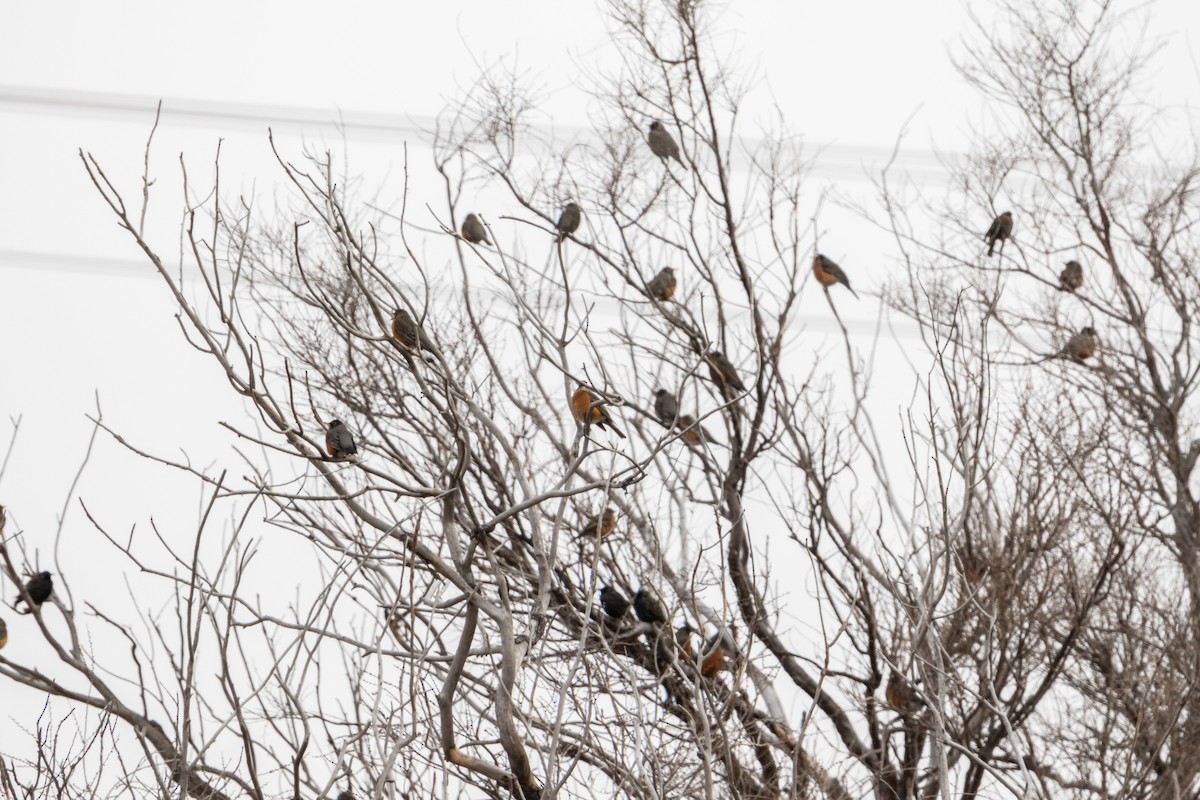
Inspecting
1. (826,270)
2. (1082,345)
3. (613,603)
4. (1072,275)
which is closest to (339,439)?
(613,603)

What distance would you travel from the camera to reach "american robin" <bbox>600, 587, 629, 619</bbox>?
7.03 metres

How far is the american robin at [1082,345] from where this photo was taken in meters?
9.29

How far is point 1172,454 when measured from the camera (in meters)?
9.06

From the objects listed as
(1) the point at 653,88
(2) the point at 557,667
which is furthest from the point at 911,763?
(1) the point at 653,88

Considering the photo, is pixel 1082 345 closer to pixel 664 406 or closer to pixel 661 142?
pixel 664 406

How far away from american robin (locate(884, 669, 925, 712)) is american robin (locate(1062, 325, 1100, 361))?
10.5ft

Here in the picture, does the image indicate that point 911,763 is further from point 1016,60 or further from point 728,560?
point 1016,60

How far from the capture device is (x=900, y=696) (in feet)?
24.2

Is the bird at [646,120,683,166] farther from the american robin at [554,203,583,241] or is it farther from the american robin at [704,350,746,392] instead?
the american robin at [704,350,746,392]

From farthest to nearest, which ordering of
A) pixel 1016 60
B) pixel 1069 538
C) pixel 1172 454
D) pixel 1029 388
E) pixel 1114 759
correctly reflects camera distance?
pixel 1016 60
pixel 1172 454
pixel 1029 388
pixel 1069 538
pixel 1114 759

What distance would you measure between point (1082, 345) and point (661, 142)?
3.55 m

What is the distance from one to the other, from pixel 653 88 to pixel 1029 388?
10.3 feet

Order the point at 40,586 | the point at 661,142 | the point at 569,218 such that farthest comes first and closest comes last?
the point at 661,142 < the point at 569,218 < the point at 40,586

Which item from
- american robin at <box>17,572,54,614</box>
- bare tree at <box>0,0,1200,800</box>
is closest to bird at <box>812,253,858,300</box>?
bare tree at <box>0,0,1200,800</box>
